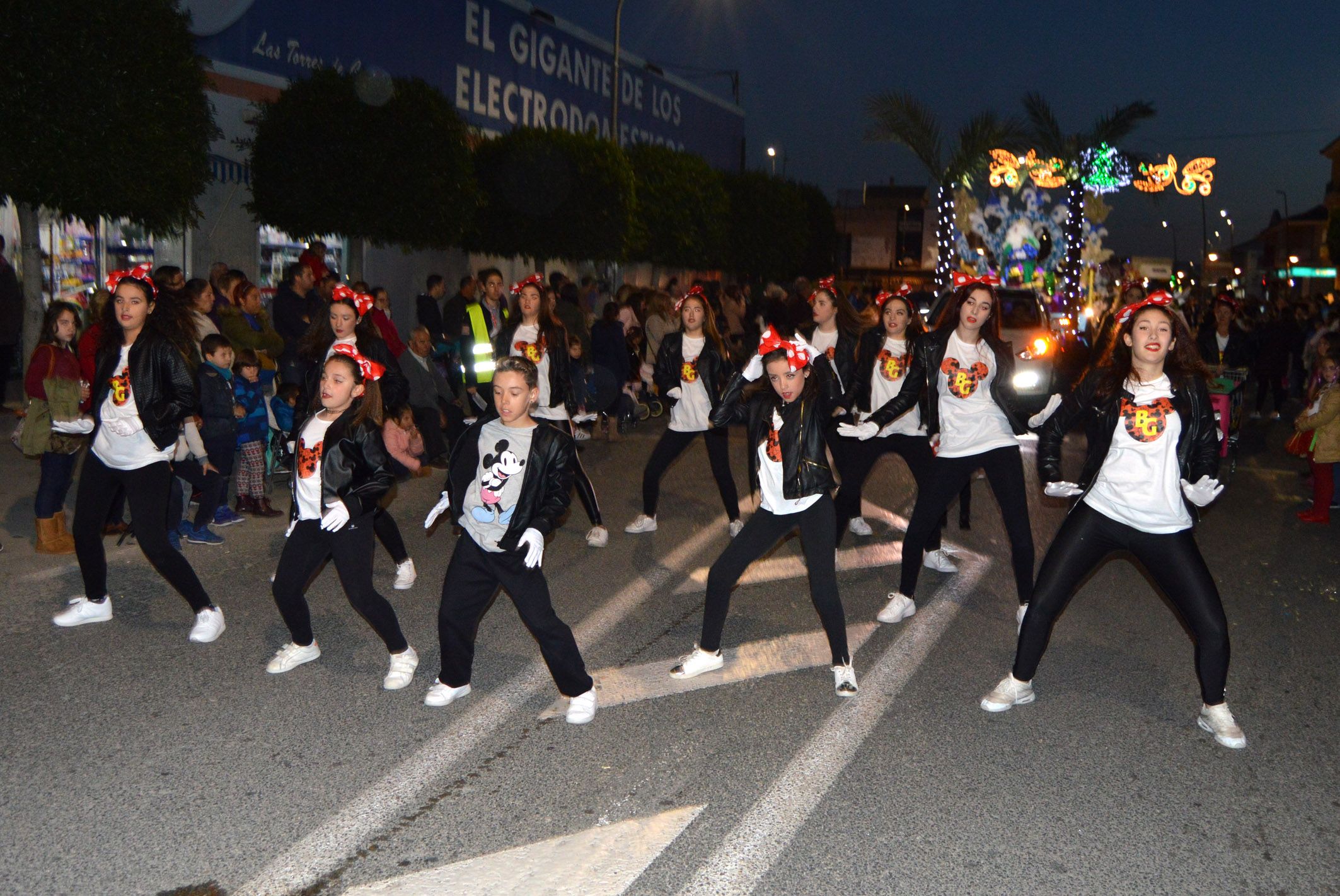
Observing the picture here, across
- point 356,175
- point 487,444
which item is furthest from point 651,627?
point 356,175

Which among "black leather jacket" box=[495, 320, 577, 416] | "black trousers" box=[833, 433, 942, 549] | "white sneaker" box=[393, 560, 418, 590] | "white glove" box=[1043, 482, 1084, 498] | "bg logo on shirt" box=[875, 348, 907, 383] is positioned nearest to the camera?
"white glove" box=[1043, 482, 1084, 498]

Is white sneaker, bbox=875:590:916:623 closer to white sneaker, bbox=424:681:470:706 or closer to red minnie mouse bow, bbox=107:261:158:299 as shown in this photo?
white sneaker, bbox=424:681:470:706

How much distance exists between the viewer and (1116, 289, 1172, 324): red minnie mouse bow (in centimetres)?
496

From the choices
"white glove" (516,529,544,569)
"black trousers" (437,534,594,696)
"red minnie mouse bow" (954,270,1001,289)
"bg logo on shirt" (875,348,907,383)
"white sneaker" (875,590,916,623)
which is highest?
"red minnie mouse bow" (954,270,1001,289)

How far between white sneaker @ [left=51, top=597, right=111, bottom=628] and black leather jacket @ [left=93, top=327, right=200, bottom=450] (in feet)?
3.21

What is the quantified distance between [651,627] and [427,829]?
259 centimetres

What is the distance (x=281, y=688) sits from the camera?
529cm

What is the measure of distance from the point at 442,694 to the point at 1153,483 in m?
3.13

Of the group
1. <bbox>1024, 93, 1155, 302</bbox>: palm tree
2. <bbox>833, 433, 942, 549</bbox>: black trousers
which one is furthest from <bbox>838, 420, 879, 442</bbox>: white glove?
<bbox>1024, 93, 1155, 302</bbox>: palm tree

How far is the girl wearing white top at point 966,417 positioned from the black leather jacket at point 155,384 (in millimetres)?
3424

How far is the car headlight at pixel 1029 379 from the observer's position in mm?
15977

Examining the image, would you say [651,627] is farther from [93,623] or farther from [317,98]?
[317,98]

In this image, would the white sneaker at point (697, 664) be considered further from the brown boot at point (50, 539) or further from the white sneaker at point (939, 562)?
the brown boot at point (50, 539)

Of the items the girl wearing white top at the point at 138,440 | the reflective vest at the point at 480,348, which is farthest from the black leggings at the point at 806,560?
the reflective vest at the point at 480,348
